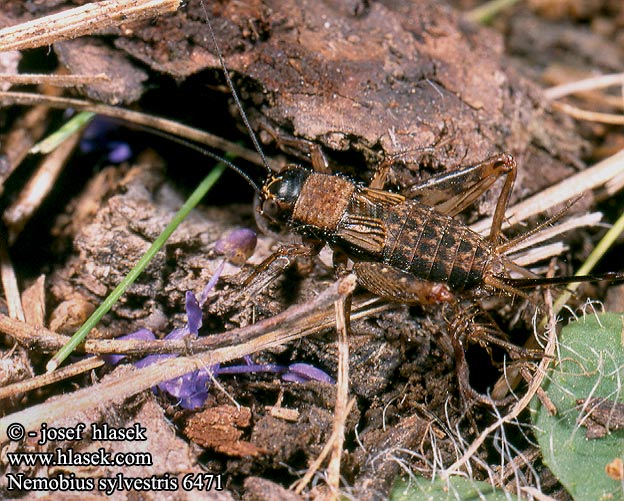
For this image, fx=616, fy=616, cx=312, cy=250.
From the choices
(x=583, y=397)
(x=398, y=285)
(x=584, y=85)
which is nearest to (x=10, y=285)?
(x=398, y=285)

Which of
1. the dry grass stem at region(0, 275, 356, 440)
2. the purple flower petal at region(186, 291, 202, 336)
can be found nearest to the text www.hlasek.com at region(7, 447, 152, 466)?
the dry grass stem at region(0, 275, 356, 440)

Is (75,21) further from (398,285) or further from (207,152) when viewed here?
(398,285)

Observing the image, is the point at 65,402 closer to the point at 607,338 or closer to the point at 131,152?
the point at 131,152

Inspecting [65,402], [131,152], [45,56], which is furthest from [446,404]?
[45,56]

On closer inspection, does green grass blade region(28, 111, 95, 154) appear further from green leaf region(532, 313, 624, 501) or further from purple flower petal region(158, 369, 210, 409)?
green leaf region(532, 313, 624, 501)

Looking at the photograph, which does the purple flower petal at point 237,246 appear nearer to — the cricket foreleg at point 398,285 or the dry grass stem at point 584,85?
the cricket foreleg at point 398,285
